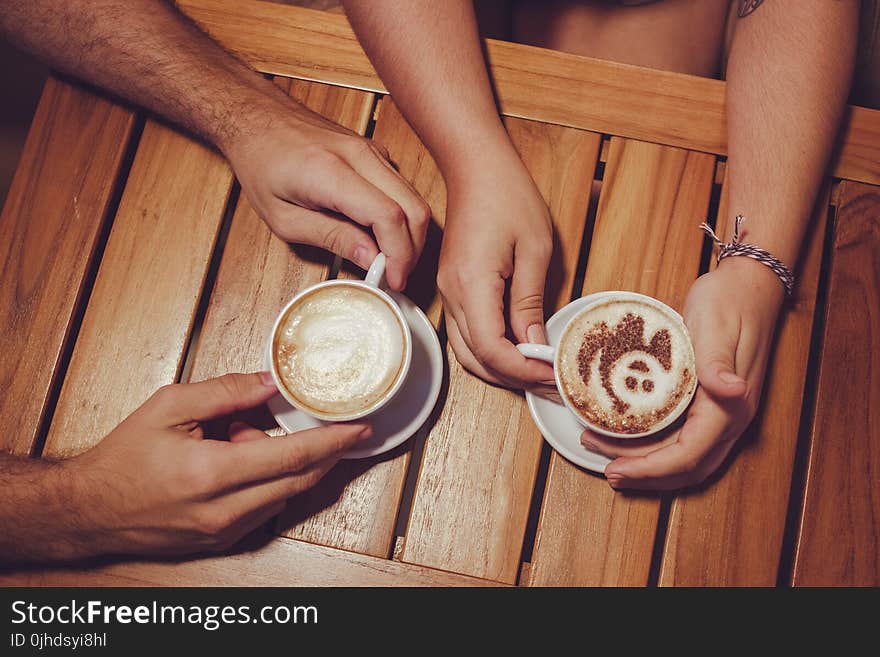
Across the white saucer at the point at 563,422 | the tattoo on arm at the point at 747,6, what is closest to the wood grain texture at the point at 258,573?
the white saucer at the point at 563,422

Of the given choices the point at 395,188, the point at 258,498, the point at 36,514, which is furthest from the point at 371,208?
the point at 36,514

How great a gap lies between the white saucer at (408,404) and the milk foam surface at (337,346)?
0.08 metres

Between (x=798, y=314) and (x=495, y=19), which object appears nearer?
(x=798, y=314)

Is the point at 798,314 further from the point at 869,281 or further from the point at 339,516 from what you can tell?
the point at 339,516

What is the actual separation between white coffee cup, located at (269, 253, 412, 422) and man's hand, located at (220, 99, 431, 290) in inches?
1.9

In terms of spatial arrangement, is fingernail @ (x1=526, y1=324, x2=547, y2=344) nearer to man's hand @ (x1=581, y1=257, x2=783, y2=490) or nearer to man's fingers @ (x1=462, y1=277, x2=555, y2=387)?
man's fingers @ (x1=462, y1=277, x2=555, y2=387)

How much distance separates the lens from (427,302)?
1.03 meters

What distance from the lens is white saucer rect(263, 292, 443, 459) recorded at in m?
0.95

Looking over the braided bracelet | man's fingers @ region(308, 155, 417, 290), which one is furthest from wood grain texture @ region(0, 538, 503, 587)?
the braided bracelet

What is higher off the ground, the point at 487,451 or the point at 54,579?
the point at 487,451

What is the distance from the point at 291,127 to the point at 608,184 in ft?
1.95
